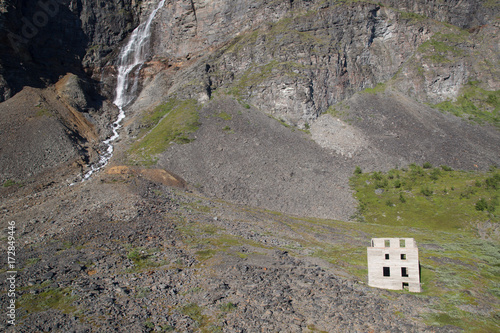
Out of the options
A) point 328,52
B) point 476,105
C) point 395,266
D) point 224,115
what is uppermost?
point 328,52

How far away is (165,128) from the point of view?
2026 inches

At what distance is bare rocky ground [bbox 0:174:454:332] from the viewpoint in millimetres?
12633

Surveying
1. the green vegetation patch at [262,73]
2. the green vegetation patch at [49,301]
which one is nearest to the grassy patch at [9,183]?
the green vegetation patch at [49,301]

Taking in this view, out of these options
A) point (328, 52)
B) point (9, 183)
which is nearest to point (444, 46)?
point (328, 52)

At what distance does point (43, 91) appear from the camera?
182 ft

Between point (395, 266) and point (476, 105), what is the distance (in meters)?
59.3

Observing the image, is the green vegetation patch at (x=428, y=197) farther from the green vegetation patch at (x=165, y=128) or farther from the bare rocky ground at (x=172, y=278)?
the green vegetation patch at (x=165, y=128)

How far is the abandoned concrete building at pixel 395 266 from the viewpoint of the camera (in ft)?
54.8

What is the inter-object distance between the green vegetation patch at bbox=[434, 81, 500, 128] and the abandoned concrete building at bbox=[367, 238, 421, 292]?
176ft

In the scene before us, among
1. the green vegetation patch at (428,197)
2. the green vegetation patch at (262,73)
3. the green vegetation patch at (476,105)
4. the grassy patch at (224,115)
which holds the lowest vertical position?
the green vegetation patch at (428,197)

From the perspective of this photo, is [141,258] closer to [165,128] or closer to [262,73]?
[165,128]

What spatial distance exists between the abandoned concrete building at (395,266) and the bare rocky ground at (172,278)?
37.6 inches

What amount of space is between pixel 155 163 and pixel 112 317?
30.6m

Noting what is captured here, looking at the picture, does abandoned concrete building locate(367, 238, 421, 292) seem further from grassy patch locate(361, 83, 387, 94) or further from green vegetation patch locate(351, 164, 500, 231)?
grassy patch locate(361, 83, 387, 94)
